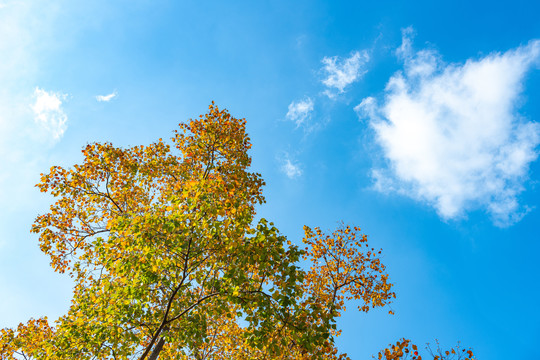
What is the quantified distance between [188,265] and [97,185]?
7823 millimetres

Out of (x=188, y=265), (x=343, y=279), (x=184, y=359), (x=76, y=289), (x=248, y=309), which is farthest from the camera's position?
(x=343, y=279)

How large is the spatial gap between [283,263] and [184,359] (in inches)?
245

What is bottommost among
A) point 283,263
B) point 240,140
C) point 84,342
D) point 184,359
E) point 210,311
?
point 84,342

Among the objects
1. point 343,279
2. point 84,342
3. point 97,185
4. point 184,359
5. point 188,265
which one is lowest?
point 84,342

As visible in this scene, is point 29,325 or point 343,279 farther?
point 29,325

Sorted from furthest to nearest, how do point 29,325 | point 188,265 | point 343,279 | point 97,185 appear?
point 29,325
point 343,279
point 97,185
point 188,265

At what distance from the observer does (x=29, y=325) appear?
19.4 metres

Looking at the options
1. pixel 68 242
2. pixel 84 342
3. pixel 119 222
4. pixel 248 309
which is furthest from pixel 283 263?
pixel 68 242

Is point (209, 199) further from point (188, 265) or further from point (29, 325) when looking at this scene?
point (29, 325)

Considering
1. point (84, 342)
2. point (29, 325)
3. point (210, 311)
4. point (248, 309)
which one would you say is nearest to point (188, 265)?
point (210, 311)

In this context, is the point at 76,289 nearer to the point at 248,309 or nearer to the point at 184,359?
the point at 184,359

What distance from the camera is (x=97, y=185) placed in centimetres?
1467

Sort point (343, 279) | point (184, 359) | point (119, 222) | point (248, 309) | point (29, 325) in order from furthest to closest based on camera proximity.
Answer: point (29, 325)
point (343, 279)
point (184, 359)
point (119, 222)
point (248, 309)

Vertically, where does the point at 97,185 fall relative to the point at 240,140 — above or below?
below
